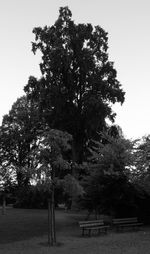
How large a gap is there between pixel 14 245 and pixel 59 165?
3677 mm

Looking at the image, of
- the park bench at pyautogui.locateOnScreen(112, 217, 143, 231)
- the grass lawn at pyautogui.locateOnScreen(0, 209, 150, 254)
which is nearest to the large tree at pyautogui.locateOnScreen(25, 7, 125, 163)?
the park bench at pyautogui.locateOnScreen(112, 217, 143, 231)

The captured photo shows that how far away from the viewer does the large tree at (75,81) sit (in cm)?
3681

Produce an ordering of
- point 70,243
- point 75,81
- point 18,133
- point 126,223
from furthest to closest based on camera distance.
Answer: point 18,133 → point 75,81 → point 126,223 → point 70,243

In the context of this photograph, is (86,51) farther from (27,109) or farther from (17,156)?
(17,156)

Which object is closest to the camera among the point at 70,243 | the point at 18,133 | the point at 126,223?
the point at 70,243

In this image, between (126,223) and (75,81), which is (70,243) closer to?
(126,223)

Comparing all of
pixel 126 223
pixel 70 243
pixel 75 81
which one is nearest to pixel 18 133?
pixel 75 81

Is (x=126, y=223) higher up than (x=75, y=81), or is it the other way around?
(x=75, y=81)

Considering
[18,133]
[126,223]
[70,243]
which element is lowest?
[70,243]

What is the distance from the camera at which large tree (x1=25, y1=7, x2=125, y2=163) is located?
121ft

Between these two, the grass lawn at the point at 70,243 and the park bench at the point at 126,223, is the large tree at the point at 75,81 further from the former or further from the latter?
the grass lawn at the point at 70,243

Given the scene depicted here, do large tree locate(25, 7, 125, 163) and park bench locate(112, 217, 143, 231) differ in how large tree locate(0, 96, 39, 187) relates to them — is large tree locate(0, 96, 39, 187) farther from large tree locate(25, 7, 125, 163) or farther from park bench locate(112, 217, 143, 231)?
park bench locate(112, 217, 143, 231)

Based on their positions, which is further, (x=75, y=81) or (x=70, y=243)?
(x=75, y=81)

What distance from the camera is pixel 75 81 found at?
38.2 metres
